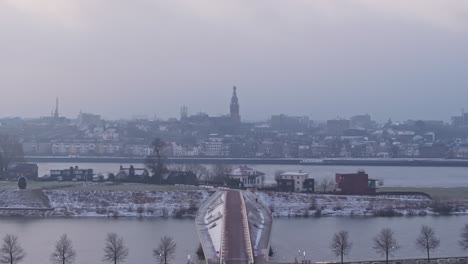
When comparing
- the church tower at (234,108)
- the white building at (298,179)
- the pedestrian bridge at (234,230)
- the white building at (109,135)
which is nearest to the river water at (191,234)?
the pedestrian bridge at (234,230)

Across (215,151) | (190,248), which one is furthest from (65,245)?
(215,151)

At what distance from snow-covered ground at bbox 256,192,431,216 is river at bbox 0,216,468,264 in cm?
77

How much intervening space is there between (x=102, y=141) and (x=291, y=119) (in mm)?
29499

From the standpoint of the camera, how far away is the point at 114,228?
57.3 feet

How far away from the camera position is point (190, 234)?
54.1 feet

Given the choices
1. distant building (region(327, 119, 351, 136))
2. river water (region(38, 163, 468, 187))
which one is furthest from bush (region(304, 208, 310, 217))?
distant building (region(327, 119, 351, 136))

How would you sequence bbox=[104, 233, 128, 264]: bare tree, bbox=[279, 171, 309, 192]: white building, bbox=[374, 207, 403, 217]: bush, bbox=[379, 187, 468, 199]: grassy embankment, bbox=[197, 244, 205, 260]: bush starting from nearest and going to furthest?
bbox=[104, 233, 128, 264]: bare tree
bbox=[197, 244, 205, 260]: bush
bbox=[374, 207, 403, 217]: bush
bbox=[379, 187, 468, 199]: grassy embankment
bbox=[279, 171, 309, 192]: white building

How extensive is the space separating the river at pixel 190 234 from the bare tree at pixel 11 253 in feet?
0.45

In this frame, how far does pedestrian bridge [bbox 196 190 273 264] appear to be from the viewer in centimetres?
1212

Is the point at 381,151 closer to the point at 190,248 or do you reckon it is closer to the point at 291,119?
the point at 291,119

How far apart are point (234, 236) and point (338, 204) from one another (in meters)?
8.23

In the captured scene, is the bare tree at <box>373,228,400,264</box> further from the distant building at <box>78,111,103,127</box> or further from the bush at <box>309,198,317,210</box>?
the distant building at <box>78,111,103,127</box>

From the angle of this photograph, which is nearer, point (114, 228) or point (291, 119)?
point (114, 228)

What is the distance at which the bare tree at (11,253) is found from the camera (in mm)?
13317
